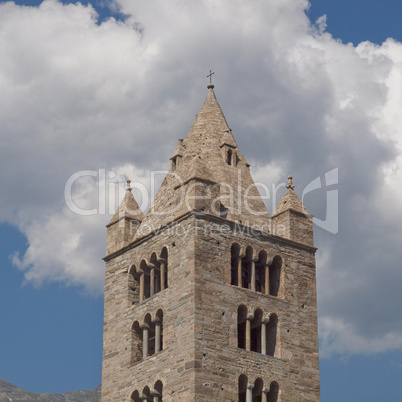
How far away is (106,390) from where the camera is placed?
52000mm

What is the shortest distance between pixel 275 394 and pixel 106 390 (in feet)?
27.5

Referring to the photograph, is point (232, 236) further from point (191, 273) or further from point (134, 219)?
point (134, 219)

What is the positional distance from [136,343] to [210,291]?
16.9 ft

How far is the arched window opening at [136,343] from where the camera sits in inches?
2019

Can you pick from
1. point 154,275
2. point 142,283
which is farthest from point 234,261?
point 142,283

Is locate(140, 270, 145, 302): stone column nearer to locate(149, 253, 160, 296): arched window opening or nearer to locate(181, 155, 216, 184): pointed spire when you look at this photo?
locate(149, 253, 160, 296): arched window opening

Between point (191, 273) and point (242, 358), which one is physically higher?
point (191, 273)

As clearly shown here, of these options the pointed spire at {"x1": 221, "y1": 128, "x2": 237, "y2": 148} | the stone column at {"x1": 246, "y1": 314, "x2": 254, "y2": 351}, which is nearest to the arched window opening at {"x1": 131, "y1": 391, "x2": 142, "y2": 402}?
the stone column at {"x1": 246, "y1": 314, "x2": 254, "y2": 351}

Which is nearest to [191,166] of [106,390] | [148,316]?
[148,316]

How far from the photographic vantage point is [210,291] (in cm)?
4894

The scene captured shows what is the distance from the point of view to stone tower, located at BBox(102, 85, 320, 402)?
4806cm

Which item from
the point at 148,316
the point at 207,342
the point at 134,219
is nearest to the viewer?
the point at 207,342

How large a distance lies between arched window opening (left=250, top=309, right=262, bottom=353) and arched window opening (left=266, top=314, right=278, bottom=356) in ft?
1.40

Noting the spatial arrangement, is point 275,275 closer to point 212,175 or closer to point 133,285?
point 212,175
